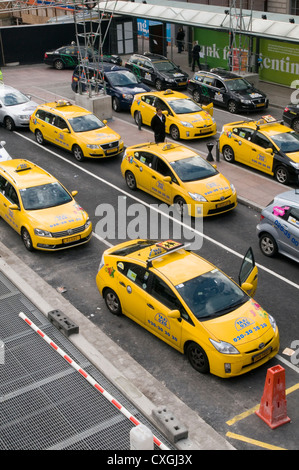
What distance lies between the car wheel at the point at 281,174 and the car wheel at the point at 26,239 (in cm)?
832

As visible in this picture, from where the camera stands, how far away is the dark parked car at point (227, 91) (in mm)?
26891

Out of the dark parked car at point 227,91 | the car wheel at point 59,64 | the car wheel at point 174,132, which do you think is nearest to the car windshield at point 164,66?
the dark parked car at point 227,91

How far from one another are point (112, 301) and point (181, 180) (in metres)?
5.57

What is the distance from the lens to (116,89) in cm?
2723

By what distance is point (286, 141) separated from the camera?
19.8 metres

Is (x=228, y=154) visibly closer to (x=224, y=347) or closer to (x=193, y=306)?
(x=193, y=306)

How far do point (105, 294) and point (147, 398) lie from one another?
354 centimetres

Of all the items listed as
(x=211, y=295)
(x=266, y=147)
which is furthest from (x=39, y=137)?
(x=211, y=295)

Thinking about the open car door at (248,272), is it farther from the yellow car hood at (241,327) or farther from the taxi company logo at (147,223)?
the taxi company logo at (147,223)

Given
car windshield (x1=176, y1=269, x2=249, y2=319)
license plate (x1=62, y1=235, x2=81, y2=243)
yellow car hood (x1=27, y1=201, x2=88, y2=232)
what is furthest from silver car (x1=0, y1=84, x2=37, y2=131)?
car windshield (x1=176, y1=269, x2=249, y2=319)

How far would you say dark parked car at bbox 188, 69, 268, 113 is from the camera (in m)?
26.9

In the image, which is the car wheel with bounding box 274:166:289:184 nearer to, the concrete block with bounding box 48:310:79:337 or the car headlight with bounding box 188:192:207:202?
the car headlight with bounding box 188:192:207:202
